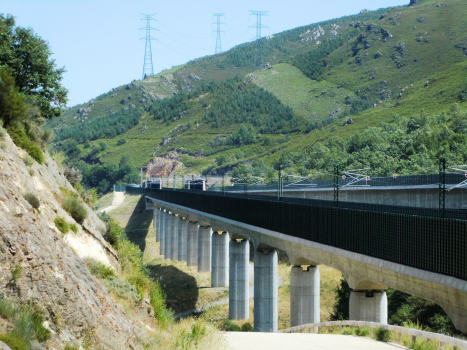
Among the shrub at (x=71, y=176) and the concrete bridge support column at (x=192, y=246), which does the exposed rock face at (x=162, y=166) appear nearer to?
the concrete bridge support column at (x=192, y=246)

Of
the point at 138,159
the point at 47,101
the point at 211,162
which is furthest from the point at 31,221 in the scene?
the point at 138,159

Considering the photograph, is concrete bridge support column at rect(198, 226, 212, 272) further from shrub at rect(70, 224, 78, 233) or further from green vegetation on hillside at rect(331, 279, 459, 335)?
shrub at rect(70, 224, 78, 233)

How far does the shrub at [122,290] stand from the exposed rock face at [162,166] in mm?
153141

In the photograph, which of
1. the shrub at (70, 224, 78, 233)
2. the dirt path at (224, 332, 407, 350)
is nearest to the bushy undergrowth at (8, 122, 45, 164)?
the shrub at (70, 224, 78, 233)

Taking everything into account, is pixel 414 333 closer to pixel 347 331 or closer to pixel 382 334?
pixel 382 334

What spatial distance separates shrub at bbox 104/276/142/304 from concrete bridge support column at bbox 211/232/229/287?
38.6 m

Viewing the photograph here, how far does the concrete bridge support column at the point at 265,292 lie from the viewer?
3647cm

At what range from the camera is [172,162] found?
172000 mm

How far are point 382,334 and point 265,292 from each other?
70.9 feet

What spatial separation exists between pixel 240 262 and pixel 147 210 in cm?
7237

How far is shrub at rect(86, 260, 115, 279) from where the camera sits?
643 inches

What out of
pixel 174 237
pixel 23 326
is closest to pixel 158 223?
pixel 174 237

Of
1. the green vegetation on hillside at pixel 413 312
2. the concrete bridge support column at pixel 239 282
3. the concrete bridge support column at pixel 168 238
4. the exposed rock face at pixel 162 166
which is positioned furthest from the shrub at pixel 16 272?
the exposed rock face at pixel 162 166

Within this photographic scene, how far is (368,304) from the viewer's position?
23672 millimetres
